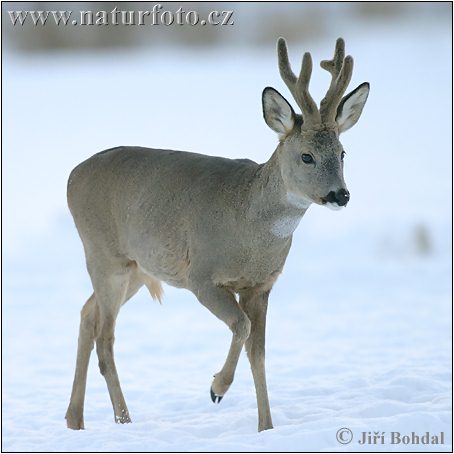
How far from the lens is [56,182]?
19422mm

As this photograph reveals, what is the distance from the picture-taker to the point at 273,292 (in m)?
12.5

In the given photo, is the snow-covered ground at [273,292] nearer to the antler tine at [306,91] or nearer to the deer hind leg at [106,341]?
the deer hind leg at [106,341]

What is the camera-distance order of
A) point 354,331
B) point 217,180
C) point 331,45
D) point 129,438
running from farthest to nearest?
1. point 331,45
2. point 354,331
3. point 217,180
4. point 129,438

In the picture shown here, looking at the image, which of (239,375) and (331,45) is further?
(331,45)

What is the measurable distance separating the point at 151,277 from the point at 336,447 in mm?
2120

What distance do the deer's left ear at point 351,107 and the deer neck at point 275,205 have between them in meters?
0.39

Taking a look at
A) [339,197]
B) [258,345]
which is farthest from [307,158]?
[258,345]

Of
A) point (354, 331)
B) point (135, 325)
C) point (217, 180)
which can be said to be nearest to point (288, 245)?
point (217, 180)

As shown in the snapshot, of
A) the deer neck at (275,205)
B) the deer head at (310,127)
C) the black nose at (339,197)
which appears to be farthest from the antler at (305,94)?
the black nose at (339,197)

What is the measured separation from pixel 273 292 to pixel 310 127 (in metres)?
6.08

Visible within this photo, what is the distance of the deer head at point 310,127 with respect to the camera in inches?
251

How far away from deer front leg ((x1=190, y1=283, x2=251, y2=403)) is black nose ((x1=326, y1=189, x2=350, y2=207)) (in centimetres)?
86

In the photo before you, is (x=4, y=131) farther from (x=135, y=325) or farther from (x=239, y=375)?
(x=239, y=375)

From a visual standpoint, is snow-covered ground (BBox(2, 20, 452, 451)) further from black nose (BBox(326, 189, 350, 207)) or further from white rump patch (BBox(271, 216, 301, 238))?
black nose (BBox(326, 189, 350, 207))
